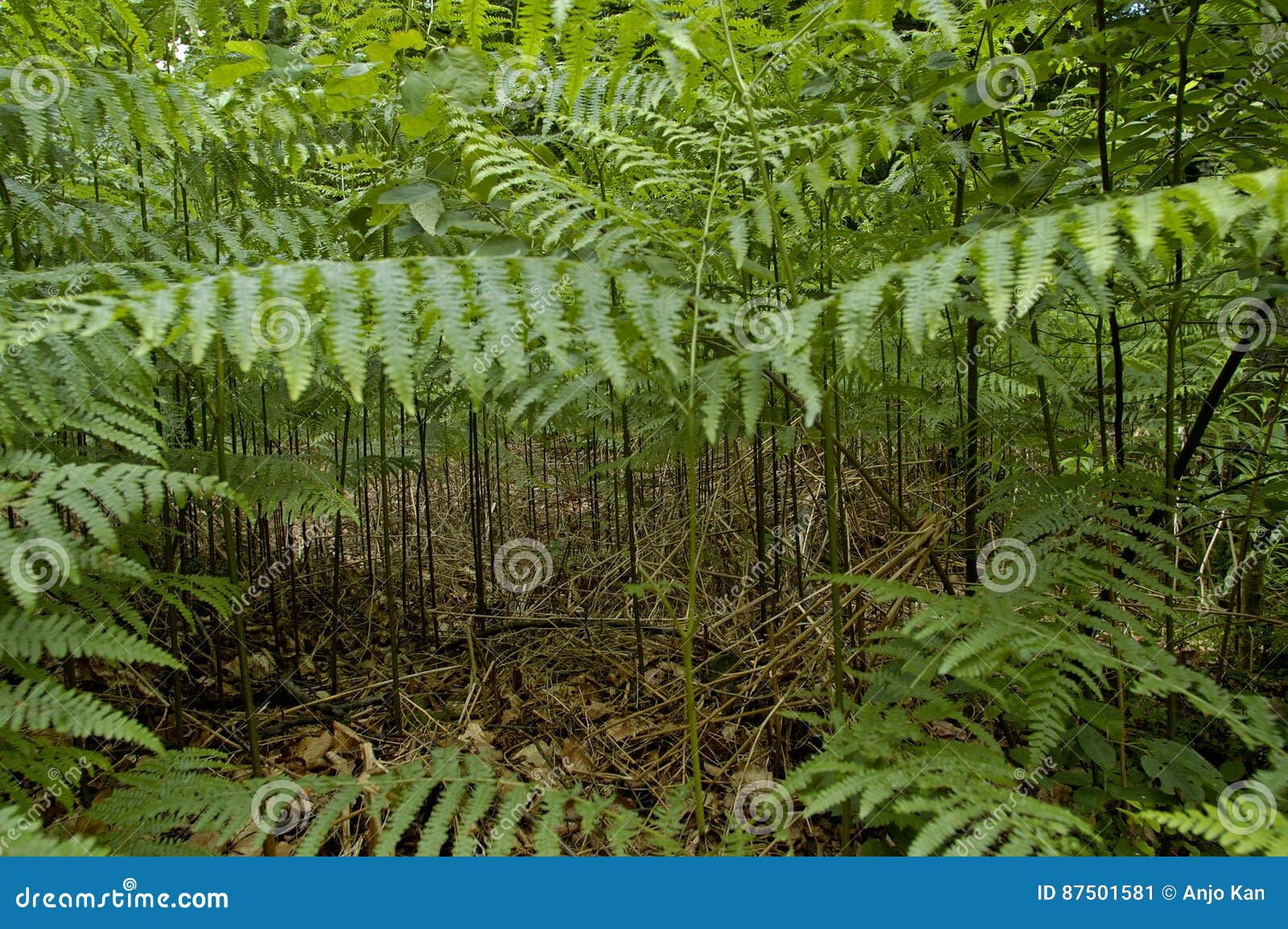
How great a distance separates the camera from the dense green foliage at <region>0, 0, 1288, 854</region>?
3.72ft

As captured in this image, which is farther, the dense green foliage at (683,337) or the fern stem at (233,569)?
the fern stem at (233,569)

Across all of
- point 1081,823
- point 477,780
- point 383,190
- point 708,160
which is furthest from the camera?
point 708,160

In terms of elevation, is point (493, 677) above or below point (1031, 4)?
below

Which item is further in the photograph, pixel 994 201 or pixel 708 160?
pixel 708 160

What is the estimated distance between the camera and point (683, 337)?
4.81ft

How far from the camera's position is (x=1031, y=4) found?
1779 mm

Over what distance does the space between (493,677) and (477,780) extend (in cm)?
99

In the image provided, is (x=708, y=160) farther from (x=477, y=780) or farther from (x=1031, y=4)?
(x=477, y=780)

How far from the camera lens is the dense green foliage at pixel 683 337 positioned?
3.72 ft

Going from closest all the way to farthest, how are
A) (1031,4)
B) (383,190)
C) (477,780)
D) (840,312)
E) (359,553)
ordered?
(840,312)
(477,780)
(383,190)
(1031,4)
(359,553)

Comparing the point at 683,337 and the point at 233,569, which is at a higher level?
the point at 683,337

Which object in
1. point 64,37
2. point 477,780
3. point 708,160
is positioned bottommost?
point 477,780

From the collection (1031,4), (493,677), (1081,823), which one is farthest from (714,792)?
(1031,4)

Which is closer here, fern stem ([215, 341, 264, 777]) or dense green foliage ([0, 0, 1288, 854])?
dense green foliage ([0, 0, 1288, 854])
